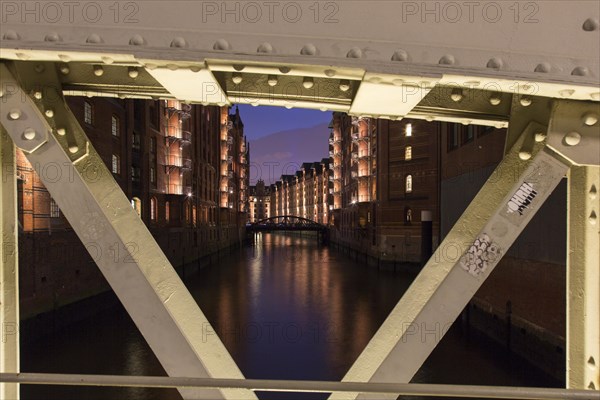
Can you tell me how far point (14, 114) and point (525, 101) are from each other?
2.58 meters

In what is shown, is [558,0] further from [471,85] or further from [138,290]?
[138,290]

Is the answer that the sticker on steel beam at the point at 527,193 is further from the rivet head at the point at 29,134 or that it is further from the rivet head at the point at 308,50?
the rivet head at the point at 29,134

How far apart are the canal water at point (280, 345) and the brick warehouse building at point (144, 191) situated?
7.33 feet

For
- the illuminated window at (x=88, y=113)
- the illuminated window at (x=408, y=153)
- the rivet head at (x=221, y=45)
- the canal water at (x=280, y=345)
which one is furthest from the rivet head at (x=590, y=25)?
the illuminated window at (x=408, y=153)

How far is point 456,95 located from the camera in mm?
2426

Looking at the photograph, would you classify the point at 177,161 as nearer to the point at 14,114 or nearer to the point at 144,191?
the point at 144,191

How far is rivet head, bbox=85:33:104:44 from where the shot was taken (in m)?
1.85

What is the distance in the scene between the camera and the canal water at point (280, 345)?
13297 millimetres

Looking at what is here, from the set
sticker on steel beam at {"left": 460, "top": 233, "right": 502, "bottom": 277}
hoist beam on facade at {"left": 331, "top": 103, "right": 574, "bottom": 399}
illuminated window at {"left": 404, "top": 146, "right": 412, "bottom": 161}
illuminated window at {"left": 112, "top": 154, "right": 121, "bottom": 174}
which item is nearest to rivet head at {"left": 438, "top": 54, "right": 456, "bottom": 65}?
hoist beam on facade at {"left": 331, "top": 103, "right": 574, "bottom": 399}

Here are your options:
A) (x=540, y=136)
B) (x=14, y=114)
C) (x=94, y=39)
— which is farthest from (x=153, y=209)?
(x=540, y=136)

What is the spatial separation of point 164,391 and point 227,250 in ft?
155

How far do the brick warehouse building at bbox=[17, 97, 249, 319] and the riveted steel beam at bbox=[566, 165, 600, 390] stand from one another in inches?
111

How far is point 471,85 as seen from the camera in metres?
1.92

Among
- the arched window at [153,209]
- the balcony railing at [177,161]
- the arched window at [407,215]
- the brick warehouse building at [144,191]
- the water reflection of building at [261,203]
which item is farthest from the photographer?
the water reflection of building at [261,203]
